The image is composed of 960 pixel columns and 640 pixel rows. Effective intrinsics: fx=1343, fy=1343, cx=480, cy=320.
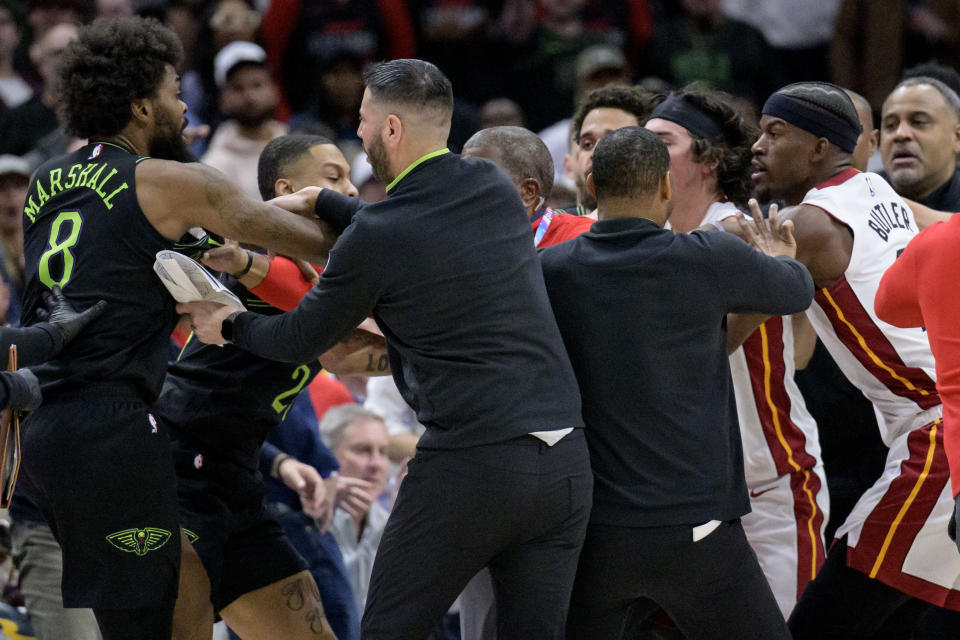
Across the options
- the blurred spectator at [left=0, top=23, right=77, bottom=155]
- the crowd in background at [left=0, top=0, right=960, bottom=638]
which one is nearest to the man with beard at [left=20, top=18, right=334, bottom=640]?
the crowd in background at [left=0, top=0, right=960, bottom=638]

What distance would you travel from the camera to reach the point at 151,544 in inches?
154

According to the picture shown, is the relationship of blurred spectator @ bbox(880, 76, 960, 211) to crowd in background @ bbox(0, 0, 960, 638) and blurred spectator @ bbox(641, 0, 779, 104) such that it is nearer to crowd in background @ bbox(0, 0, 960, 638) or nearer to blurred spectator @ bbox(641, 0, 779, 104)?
crowd in background @ bbox(0, 0, 960, 638)

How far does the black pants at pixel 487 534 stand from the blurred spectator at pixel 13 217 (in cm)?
417

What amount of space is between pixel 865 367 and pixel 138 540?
2.47 metres

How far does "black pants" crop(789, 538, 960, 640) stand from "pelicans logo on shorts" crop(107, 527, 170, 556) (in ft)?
6.91

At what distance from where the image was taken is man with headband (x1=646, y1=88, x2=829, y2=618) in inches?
190

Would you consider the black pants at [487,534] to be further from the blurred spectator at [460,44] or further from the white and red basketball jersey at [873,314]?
the blurred spectator at [460,44]

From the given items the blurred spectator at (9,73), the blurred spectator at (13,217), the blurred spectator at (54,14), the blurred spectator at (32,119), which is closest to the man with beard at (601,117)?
the blurred spectator at (13,217)

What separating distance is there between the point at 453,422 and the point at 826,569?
1627 mm

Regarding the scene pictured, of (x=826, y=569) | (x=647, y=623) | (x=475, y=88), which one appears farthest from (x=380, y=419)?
(x=475, y=88)

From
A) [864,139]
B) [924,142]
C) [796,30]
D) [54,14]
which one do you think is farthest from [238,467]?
[796,30]

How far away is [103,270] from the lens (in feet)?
12.8

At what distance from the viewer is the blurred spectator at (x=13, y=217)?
719 centimetres

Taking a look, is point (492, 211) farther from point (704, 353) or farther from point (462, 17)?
point (462, 17)
